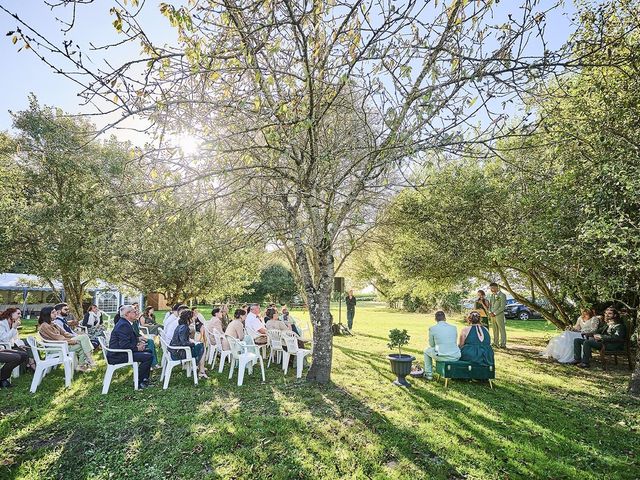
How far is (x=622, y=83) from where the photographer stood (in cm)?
652

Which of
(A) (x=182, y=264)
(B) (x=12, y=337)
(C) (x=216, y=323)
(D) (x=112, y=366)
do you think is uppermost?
(A) (x=182, y=264)

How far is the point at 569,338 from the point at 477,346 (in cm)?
448

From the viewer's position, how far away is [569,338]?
9781 mm

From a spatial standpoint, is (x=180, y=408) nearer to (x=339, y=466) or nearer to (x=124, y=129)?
(x=339, y=466)

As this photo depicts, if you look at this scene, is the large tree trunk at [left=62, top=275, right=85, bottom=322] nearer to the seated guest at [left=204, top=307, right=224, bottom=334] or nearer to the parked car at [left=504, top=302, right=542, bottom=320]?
the seated guest at [left=204, top=307, right=224, bottom=334]

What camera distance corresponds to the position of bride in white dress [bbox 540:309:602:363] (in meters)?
9.68

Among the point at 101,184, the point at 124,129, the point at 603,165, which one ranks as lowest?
the point at 124,129

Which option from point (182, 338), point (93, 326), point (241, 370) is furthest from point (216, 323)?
point (93, 326)

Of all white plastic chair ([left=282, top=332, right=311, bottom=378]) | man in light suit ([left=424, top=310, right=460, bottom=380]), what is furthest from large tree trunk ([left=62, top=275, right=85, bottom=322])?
man in light suit ([left=424, top=310, right=460, bottom=380])

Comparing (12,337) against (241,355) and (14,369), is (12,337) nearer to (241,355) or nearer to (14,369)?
(14,369)

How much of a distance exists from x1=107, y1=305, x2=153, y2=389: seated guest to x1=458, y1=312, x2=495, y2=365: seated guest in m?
6.07

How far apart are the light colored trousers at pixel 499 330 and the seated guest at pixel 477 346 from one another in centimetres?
573

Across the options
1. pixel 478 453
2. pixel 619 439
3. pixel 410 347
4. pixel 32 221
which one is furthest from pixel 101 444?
pixel 32 221

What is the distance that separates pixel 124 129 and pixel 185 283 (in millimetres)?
12389
